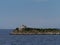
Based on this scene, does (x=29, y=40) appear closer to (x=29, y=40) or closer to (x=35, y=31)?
(x=29, y=40)

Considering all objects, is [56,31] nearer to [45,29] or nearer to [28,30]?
[45,29]

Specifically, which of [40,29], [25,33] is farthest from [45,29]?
[25,33]

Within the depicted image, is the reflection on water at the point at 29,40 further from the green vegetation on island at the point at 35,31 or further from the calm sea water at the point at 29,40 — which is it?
the green vegetation on island at the point at 35,31

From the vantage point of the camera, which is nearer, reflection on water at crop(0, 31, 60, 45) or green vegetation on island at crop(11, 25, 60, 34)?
reflection on water at crop(0, 31, 60, 45)

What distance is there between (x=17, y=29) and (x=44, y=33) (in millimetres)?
18384

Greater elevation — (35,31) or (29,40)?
(35,31)

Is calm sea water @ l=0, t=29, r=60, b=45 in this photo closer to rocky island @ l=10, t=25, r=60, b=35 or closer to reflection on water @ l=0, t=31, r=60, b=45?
reflection on water @ l=0, t=31, r=60, b=45

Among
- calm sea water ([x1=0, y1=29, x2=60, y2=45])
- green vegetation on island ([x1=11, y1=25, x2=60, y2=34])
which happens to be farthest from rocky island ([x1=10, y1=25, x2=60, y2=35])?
calm sea water ([x1=0, y1=29, x2=60, y2=45])

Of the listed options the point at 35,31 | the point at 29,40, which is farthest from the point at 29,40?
the point at 35,31

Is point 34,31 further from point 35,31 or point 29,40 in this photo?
point 29,40

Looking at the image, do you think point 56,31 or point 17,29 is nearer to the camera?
point 17,29

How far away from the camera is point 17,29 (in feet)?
569

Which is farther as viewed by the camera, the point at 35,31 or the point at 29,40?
the point at 35,31

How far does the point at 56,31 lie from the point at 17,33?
26775 mm
